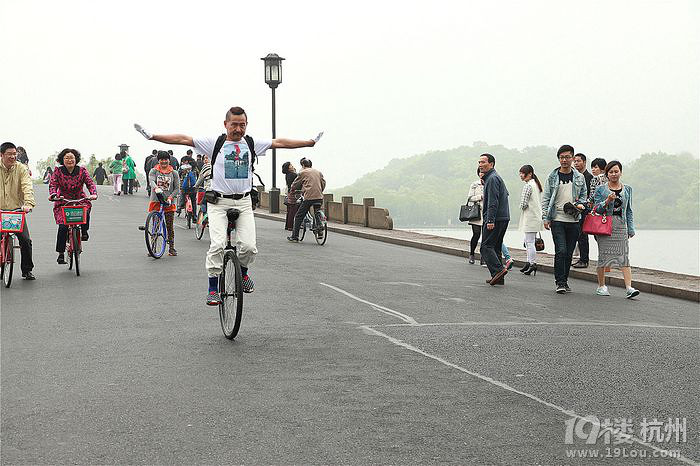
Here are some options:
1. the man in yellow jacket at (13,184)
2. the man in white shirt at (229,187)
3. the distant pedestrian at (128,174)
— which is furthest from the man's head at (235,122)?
the distant pedestrian at (128,174)

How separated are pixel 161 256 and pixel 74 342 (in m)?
7.98

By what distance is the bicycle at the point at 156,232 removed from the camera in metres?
15.9

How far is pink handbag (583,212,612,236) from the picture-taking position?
1318 centimetres

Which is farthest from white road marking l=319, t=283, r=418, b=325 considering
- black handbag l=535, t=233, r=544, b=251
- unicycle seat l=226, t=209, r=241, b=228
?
black handbag l=535, t=233, r=544, b=251

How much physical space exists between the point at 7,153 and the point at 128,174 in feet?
111

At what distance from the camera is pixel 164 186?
52.0ft

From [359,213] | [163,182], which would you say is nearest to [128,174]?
[359,213]

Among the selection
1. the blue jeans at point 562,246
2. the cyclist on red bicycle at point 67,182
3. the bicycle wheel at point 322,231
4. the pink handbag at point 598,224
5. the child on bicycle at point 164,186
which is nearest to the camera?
the pink handbag at point 598,224

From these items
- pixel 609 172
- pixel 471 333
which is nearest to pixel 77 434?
pixel 471 333

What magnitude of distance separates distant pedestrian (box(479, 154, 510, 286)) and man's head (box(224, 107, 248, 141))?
20.4ft

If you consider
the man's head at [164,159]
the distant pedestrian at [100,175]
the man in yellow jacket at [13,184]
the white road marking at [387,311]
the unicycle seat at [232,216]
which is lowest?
the white road marking at [387,311]

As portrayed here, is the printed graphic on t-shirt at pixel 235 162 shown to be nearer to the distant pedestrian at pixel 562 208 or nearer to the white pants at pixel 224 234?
the white pants at pixel 224 234

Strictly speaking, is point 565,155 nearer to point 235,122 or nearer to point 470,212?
point 470,212

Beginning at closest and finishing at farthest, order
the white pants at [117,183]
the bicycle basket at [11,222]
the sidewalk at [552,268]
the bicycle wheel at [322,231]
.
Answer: the bicycle basket at [11,222], the sidewalk at [552,268], the bicycle wheel at [322,231], the white pants at [117,183]
